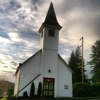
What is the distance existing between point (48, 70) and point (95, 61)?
21.7 meters

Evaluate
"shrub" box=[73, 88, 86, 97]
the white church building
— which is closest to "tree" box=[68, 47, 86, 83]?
"shrub" box=[73, 88, 86, 97]

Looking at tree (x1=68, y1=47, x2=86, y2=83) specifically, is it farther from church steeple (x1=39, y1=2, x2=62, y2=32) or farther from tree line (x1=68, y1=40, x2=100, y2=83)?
church steeple (x1=39, y1=2, x2=62, y2=32)

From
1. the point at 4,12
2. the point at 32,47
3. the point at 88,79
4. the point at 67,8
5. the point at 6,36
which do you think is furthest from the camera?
the point at 88,79

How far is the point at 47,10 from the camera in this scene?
90.1 ft

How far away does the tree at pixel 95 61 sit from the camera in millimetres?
39594

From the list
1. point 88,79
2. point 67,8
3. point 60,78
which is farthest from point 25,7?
point 88,79

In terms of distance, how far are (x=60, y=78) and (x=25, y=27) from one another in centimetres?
873

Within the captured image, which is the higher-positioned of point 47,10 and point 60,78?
point 47,10

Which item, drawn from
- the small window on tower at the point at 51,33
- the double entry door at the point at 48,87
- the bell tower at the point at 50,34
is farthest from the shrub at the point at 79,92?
the small window on tower at the point at 51,33

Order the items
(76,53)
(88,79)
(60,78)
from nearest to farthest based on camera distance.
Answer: (60,78) < (88,79) < (76,53)

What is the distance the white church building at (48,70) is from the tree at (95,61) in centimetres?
1720

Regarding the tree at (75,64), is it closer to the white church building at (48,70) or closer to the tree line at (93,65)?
the tree line at (93,65)

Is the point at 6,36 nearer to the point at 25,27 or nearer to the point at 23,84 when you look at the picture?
the point at 25,27

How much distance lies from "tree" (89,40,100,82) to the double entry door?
19400 mm
